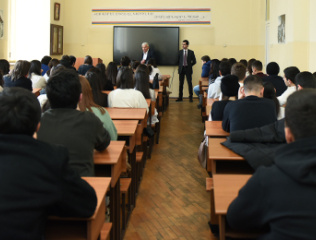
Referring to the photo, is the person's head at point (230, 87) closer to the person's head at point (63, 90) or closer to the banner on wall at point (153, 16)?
the person's head at point (63, 90)

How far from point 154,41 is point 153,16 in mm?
718

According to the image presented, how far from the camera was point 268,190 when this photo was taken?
5.42 ft

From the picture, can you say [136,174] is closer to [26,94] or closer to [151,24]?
[26,94]

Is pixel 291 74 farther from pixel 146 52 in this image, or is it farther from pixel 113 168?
pixel 146 52

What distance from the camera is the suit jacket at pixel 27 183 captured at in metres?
1.67

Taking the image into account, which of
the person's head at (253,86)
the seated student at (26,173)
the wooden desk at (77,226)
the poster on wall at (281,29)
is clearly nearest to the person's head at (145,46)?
the poster on wall at (281,29)

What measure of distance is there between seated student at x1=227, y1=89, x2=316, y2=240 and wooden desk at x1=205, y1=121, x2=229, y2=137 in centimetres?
207

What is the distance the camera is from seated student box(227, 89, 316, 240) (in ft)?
5.20

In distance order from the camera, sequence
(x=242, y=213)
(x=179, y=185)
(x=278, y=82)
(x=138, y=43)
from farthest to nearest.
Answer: (x=138, y=43) → (x=278, y=82) → (x=179, y=185) → (x=242, y=213)

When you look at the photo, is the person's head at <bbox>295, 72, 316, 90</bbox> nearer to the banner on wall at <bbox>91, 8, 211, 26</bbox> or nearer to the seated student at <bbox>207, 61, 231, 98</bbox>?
the seated student at <bbox>207, 61, 231, 98</bbox>

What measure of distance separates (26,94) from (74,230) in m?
0.68

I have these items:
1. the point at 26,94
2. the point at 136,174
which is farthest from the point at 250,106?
the point at 26,94

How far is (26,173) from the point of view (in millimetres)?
1684

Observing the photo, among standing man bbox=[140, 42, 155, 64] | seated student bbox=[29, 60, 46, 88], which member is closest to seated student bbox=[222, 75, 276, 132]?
seated student bbox=[29, 60, 46, 88]
